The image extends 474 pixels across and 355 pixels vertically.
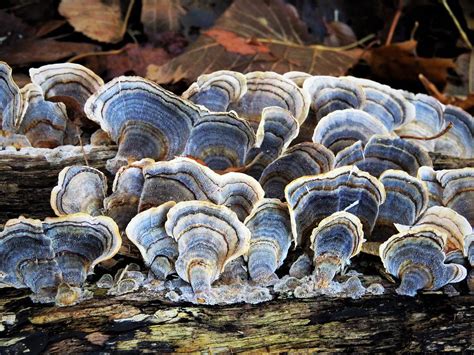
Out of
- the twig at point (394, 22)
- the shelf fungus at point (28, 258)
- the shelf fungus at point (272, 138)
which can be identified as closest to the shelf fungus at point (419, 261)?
the shelf fungus at point (272, 138)

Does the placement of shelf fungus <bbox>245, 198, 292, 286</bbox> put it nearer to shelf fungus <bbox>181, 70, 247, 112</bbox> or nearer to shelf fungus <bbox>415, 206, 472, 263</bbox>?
shelf fungus <bbox>415, 206, 472, 263</bbox>

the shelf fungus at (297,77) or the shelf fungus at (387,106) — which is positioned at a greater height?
the shelf fungus at (297,77)

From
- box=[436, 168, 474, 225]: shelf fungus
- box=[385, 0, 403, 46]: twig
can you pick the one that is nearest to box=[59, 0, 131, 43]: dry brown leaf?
box=[385, 0, 403, 46]: twig

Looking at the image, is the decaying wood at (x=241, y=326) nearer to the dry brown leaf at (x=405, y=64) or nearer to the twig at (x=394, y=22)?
the dry brown leaf at (x=405, y=64)

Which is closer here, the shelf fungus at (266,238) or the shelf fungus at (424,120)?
the shelf fungus at (266,238)

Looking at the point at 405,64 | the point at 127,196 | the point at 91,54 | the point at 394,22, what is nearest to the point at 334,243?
the point at 127,196

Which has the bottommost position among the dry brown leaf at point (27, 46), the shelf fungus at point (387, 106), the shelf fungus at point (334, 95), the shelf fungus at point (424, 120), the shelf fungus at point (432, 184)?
the shelf fungus at point (432, 184)

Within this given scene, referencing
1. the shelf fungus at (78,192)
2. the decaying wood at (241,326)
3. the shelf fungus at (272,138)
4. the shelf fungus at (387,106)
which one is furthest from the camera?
the shelf fungus at (387,106)

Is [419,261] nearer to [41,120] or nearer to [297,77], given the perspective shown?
[297,77]
